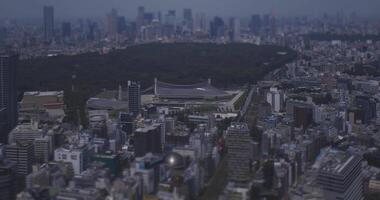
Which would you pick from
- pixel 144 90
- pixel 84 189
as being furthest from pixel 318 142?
pixel 144 90

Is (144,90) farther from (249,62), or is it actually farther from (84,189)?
(84,189)

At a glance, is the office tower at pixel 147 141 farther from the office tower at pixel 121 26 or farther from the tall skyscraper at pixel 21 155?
the office tower at pixel 121 26

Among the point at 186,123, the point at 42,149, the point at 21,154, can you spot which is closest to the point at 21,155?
the point at 21,154

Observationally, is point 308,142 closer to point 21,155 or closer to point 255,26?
point 21,155

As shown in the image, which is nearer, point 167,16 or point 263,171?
point 263,171

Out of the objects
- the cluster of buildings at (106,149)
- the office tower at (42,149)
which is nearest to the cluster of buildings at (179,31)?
the cluster of buildings at (106,149)

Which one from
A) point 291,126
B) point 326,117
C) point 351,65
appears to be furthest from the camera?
point 351,65
